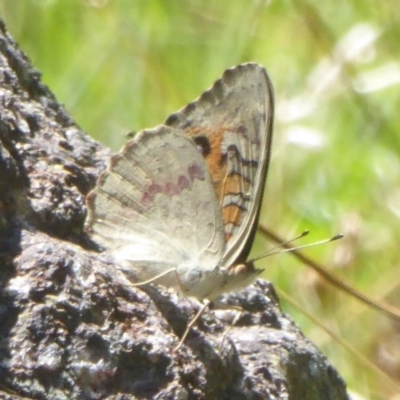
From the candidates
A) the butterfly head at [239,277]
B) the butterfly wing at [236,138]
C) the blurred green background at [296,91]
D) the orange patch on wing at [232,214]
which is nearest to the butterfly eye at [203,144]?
the butterfly wing at [236,138]

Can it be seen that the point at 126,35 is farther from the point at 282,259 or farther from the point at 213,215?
the point at 213,215

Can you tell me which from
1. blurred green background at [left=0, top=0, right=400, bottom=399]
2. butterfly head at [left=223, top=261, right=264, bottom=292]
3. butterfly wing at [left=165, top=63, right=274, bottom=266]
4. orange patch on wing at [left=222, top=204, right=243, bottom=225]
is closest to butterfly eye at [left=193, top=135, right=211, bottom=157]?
butterfly wing at [left=165, top=63, right=274, bottom=266]

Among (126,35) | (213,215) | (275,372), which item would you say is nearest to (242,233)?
(213,215)

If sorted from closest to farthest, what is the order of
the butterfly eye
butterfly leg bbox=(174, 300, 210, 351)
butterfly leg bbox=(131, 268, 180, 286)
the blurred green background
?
butterfly leg bbox=(174, 300, 210, 351) < butterfly leg bbox=(131, 268, 180, 286) < the butterfly eye < the blurred green background

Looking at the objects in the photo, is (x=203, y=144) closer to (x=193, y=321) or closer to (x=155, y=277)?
(x=155, y=277)

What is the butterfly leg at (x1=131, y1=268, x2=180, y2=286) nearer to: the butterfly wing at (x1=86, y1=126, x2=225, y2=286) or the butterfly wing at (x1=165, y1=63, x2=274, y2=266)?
the butterfly wing at (x1=86, y1=126, x2=225, y2=286)

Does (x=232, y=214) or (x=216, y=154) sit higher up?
(x=216, y=154)

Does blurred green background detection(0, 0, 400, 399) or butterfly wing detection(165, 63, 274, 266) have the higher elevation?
blurred green background detection(0, 0, 400, 399)

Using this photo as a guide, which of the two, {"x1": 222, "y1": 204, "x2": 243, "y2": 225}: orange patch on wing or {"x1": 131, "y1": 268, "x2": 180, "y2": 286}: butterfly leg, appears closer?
{"x1": 131, "y1": 268, "x2": 180, "y2": 286}: butterfly leg

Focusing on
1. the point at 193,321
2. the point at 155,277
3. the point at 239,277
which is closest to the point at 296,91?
the point at 239,277
